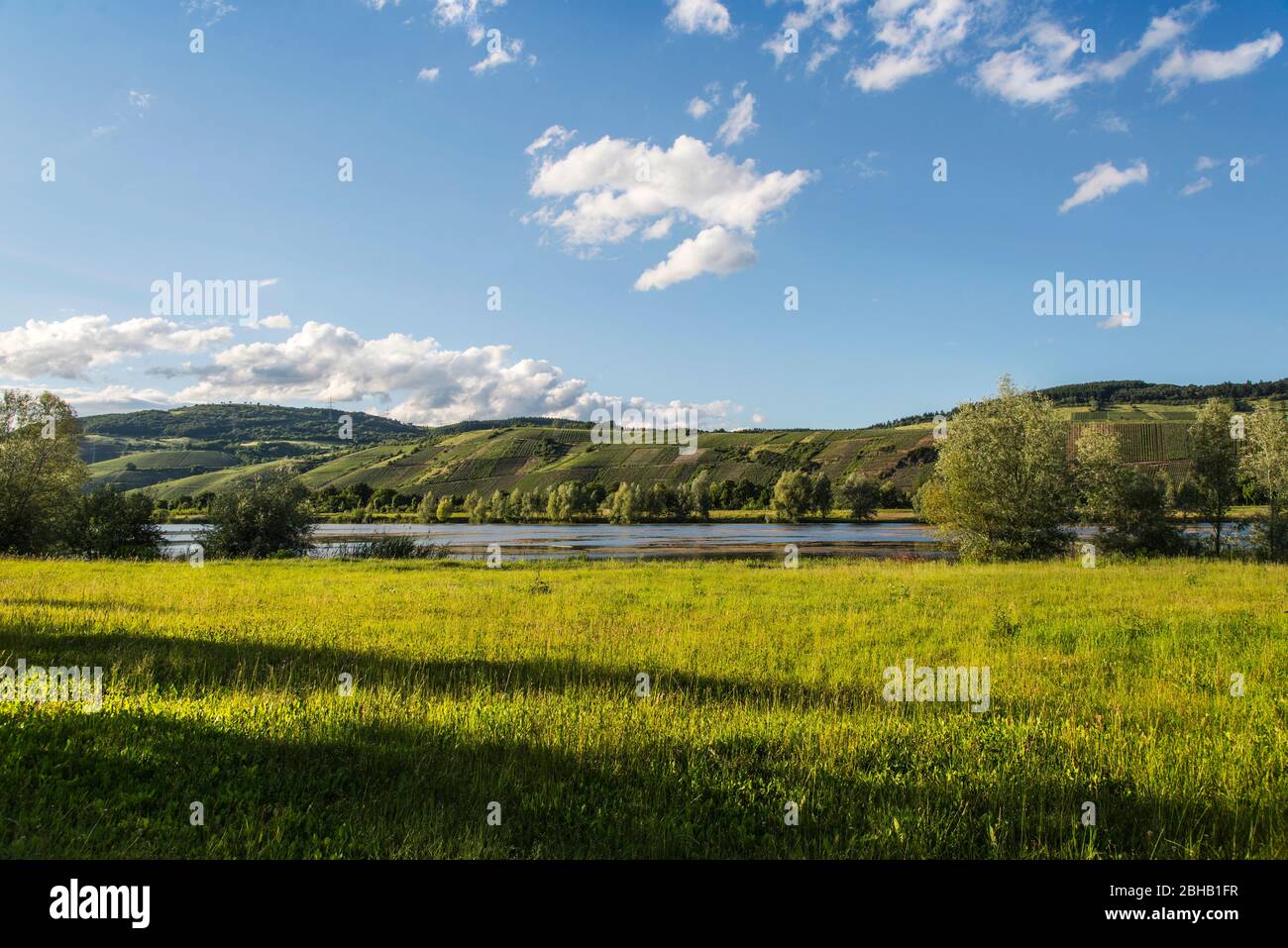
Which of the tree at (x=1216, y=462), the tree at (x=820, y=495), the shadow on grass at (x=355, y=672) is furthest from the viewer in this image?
the tree at (x=820, y=495)

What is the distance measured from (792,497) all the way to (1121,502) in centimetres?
7292

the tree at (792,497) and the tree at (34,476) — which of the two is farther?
the tree at (792,497)

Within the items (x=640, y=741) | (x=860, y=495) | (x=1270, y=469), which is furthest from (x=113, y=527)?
(x=860, y=495)

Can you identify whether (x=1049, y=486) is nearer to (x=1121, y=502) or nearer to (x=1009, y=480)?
(x=1009, y=480)

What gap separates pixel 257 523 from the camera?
1877 inches

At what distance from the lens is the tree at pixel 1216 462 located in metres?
52.1

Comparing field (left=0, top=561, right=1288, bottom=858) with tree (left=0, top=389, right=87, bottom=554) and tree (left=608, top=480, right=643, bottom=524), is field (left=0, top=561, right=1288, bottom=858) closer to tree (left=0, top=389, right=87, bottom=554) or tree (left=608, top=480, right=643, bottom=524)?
tree (left=0, top=389, right=87, bottom=554)

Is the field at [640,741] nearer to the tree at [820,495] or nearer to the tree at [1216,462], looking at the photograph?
the tree at [1216,462]

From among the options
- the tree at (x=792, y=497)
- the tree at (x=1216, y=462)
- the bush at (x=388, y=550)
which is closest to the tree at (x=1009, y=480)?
the tree at (x=1216, y=462)

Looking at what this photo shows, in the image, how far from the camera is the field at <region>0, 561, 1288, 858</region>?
18.4 feet

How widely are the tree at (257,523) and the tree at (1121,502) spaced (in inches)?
2246

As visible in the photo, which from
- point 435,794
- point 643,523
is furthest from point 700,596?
point 643,523
